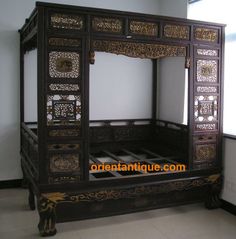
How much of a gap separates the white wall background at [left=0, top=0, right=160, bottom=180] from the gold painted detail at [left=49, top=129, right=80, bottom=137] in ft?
5.11

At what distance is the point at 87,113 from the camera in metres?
3.06

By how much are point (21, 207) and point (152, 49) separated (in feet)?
7.32

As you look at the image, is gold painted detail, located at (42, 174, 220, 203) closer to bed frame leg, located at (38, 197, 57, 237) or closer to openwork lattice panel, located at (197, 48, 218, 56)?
bed frame leg, located at (38, 197, 57, 237)

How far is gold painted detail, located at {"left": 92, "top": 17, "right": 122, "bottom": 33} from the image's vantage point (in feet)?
9.95

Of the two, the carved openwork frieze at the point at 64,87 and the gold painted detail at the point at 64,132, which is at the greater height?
the carved openwork frieze at the point at 64,87

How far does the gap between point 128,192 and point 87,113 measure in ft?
2.84

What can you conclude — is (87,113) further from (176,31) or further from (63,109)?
(176,31)

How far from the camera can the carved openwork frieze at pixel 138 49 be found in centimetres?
308

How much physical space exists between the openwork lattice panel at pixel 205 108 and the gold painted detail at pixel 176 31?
65cm

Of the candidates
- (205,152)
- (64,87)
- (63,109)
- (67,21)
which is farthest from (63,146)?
(205,152)

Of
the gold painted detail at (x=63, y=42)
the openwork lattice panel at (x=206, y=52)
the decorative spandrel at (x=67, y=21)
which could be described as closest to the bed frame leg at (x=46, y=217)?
the gold painted detail at (x=63, y=42)

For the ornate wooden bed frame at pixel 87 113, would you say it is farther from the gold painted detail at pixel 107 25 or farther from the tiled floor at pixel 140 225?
the tiled floor at pixel 140 225

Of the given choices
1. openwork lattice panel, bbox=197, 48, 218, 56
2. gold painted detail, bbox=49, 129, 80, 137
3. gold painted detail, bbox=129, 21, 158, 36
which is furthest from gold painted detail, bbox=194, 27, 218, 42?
gold painted detail, bbox=49, 129, 80, 137

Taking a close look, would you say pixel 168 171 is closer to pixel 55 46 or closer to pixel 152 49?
pixel 152 49
